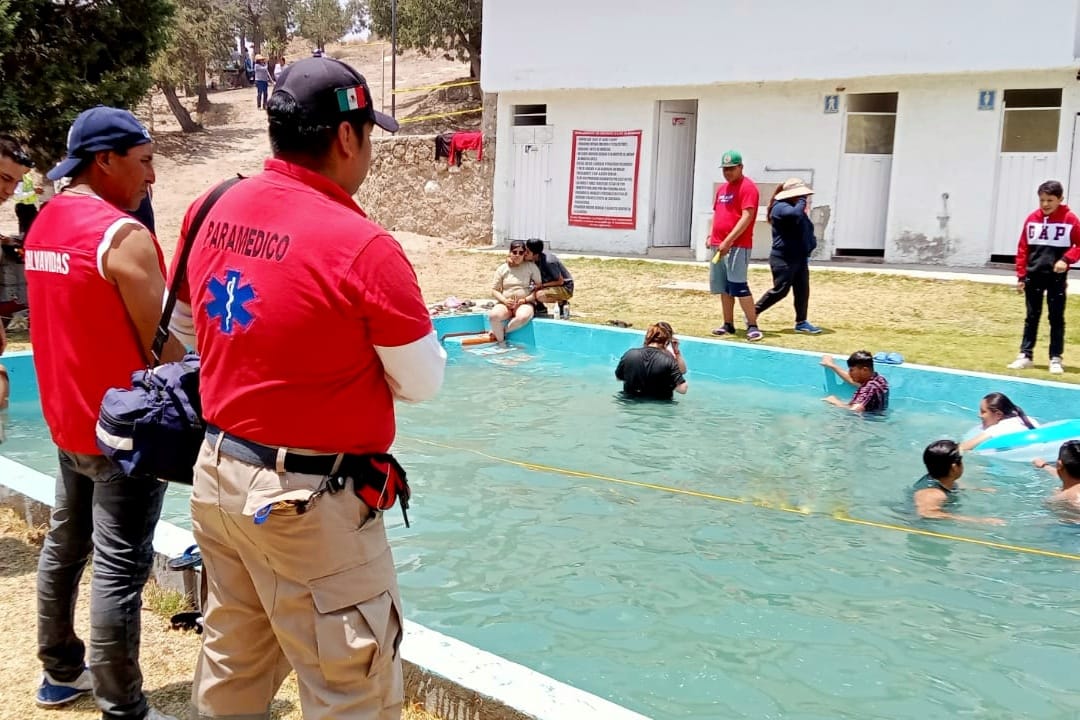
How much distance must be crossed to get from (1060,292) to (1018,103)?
725 cm

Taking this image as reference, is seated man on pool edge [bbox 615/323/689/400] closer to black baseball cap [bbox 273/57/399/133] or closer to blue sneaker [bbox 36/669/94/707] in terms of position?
blue sneaker [bbox 36/669/94/707]

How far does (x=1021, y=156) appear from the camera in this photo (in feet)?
48.3

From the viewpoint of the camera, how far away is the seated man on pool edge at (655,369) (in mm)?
8719

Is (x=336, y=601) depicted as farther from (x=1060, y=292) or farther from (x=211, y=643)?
(x=1060, y=292)

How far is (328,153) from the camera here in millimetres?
2197

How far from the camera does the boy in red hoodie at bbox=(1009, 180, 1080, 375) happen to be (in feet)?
28.9

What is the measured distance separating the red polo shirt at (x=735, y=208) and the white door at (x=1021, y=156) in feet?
20.7

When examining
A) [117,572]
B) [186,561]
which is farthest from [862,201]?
[117,572]

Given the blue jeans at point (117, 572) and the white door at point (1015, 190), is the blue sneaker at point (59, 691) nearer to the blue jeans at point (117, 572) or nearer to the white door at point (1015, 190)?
the blue jeans at point (117, 572)

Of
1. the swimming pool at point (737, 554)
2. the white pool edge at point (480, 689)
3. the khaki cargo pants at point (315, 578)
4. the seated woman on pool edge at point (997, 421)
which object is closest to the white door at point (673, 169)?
the swimming pool at point (737, 554)

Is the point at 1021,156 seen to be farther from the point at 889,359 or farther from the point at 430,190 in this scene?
the point at 430,190

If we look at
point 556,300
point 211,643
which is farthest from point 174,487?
point 556,300

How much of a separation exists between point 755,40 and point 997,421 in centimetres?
1038

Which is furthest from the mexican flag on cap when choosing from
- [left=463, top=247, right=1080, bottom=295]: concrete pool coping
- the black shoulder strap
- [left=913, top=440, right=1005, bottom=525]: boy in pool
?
[left=463, top=247, right=1080, bottom=295]: concrete pool coping
